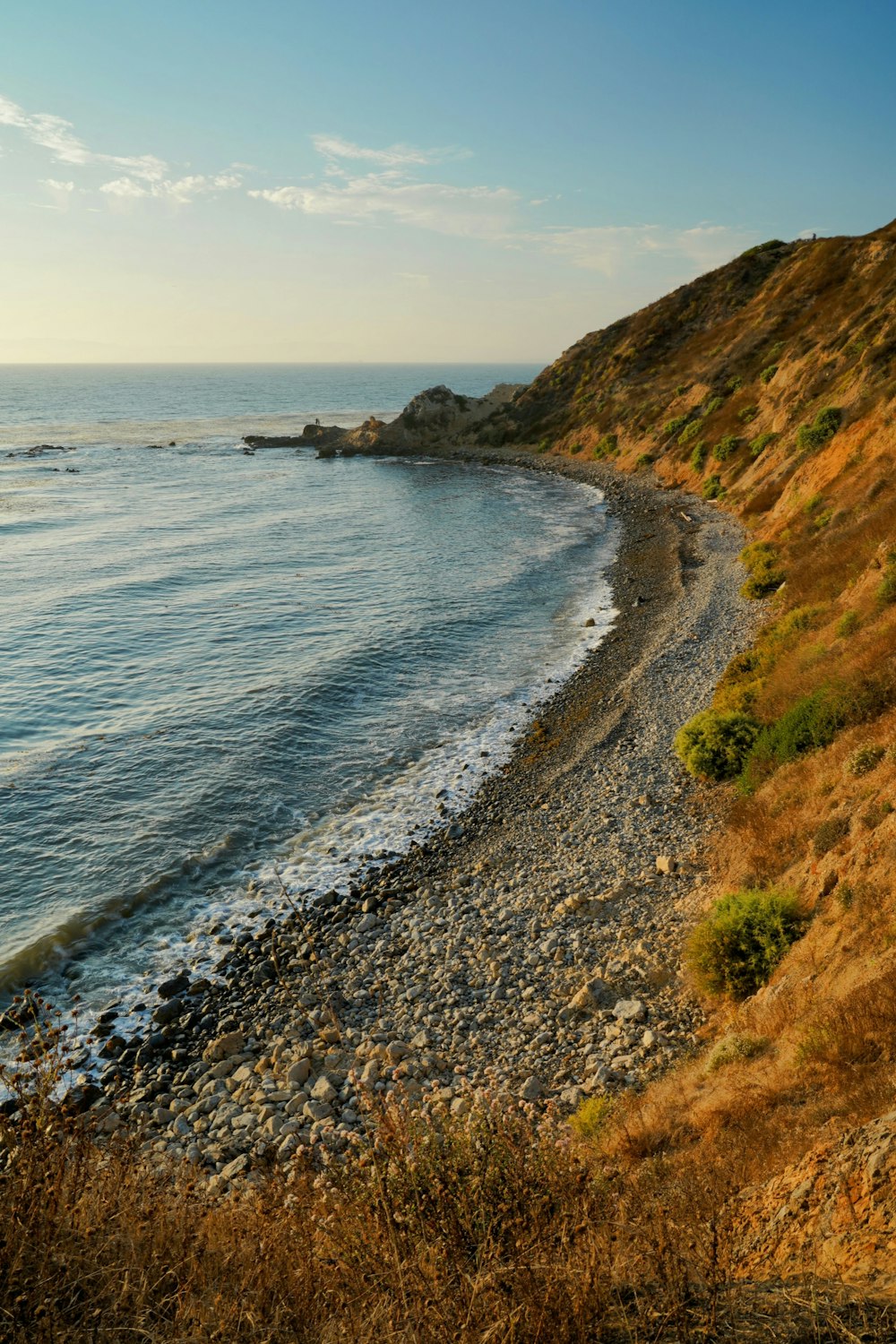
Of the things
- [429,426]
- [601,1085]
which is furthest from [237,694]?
[429,426]

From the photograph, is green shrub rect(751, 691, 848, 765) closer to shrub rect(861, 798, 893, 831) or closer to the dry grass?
shrub rect(861, 798, 893, 831)

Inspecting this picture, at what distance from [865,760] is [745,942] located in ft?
13.4

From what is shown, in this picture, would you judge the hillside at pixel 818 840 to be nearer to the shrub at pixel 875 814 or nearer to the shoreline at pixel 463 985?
the shrub at pixel 875 814

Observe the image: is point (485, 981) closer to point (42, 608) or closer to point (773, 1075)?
point (773, 1075)

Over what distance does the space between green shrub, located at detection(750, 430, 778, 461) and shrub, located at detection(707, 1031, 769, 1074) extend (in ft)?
149

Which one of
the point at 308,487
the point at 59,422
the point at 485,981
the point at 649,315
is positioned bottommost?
the point at 485,981

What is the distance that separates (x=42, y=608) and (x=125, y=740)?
17.3 meters

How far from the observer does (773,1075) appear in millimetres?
7984

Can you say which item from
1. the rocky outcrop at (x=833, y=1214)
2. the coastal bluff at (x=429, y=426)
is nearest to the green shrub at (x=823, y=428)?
the rocky outcrop at (x=833, y=1214)

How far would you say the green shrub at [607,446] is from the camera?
239 ft

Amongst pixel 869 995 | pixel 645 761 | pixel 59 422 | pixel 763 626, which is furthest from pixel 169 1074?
pixel 59 422

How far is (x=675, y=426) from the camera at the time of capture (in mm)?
63844

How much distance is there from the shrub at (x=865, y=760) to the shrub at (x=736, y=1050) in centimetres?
562

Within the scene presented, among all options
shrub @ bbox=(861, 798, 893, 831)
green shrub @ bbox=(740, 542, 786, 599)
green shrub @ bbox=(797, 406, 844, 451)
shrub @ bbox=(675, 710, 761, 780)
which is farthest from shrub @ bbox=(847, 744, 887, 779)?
green shrub @ bbox=(797, 406, 844, 451)
